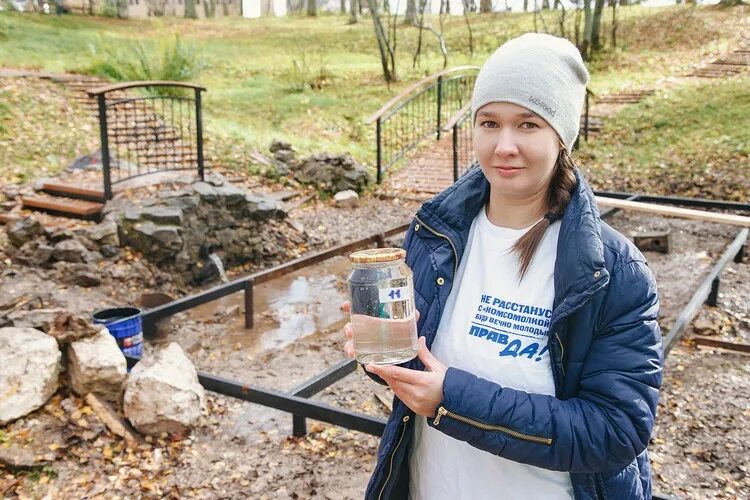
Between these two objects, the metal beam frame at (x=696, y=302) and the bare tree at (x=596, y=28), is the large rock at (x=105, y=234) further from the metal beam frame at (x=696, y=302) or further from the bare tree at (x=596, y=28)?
the bare tree at (x=596, y=28)

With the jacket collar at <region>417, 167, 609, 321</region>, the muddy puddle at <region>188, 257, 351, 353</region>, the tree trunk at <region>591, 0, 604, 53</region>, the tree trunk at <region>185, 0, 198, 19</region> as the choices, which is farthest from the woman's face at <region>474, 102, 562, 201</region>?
the tree trunk at <region>185, 0, 198, 19</region>

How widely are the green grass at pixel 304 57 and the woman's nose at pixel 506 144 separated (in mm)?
9201

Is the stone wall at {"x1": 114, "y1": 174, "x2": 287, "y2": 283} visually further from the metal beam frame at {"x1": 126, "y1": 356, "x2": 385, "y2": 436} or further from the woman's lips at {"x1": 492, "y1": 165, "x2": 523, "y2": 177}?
the woman's lips at {"x1": 492, "y1": 165, "x2": 523, "y2": 177}

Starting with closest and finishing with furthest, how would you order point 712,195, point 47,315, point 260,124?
point 47,315, point 712,195, point 260,124

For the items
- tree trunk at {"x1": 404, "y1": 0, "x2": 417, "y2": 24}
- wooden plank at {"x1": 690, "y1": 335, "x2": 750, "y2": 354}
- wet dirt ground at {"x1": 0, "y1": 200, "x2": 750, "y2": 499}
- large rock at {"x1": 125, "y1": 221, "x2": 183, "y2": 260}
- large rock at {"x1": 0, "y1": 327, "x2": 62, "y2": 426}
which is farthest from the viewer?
tree trunk at {"x1": 404, "y1": 0, "x2": 417, "y2": 24}

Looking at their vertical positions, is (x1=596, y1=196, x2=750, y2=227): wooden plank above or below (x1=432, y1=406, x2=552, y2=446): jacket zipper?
below

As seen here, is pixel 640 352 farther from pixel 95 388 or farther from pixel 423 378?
pixel 95 388

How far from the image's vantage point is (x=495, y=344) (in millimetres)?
1491

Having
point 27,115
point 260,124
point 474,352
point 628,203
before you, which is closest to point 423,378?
point 474,352

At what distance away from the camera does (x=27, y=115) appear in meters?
10.4

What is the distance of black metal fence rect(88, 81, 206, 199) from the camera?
297 inches

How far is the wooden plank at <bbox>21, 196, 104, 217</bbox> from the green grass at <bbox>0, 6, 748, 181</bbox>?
2.95 meters

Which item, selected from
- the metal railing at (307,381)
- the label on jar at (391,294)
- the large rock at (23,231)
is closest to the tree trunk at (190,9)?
the large rock at (23,231)

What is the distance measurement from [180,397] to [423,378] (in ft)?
9.32
